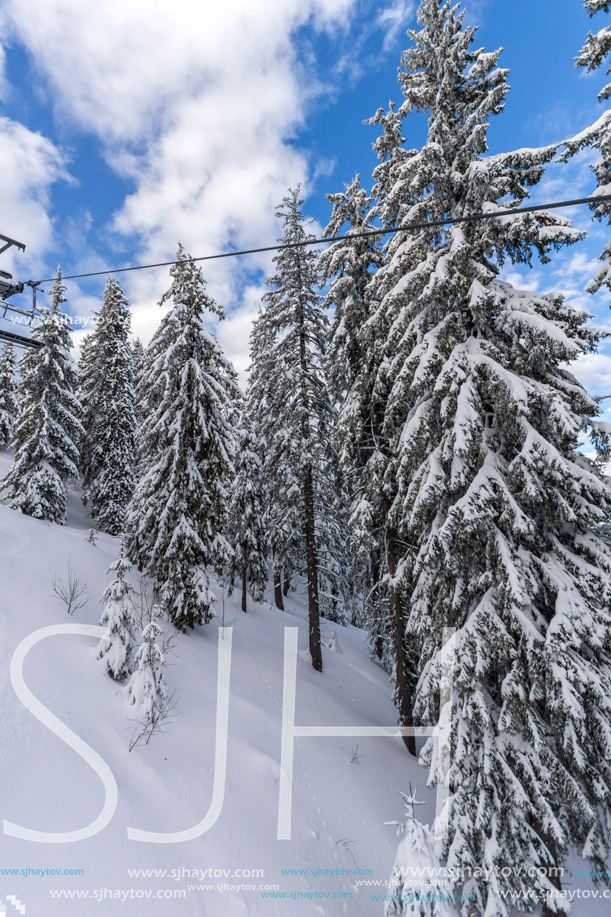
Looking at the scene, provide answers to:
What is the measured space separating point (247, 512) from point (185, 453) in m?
9.43

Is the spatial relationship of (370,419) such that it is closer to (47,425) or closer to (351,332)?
(351,332)

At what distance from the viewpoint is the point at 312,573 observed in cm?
1563

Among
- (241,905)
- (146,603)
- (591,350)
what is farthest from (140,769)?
(591,350)

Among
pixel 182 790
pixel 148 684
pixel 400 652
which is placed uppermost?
pixel 148 684

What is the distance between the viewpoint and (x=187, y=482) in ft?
44.0

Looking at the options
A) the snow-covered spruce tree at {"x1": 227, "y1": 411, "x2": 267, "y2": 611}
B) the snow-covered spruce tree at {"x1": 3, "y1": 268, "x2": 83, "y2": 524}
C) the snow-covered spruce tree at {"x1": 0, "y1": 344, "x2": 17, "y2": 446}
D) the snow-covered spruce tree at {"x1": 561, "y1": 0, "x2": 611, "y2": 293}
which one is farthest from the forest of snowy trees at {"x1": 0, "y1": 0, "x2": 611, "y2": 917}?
the snow-covered spruce tree at {"x1": 0, "y1": 344, "x2": 17, "y2": 446}

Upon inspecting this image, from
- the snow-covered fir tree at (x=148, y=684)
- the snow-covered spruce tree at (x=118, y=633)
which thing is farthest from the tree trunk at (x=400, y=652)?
the snow-covered spruce tree at (x=118, y=633)

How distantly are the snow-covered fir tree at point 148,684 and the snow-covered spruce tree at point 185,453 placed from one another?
4297 millimetres

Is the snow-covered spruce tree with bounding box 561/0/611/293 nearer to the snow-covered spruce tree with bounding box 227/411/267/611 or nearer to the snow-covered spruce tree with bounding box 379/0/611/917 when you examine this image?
the snow-covered spruce tree with bounding box 379/0/611/917

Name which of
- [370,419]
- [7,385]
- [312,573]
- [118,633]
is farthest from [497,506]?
[7,385]

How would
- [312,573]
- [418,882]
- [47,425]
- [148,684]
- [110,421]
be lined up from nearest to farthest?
[418,882], [148,684], [312,573], [47,425], [110,421]

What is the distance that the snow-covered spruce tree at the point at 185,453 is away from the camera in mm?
12703

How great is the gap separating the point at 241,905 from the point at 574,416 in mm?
8450

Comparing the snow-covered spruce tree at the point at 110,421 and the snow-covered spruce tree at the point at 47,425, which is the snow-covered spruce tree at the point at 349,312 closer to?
the snow-covered spruce tree at the point at 47,425
